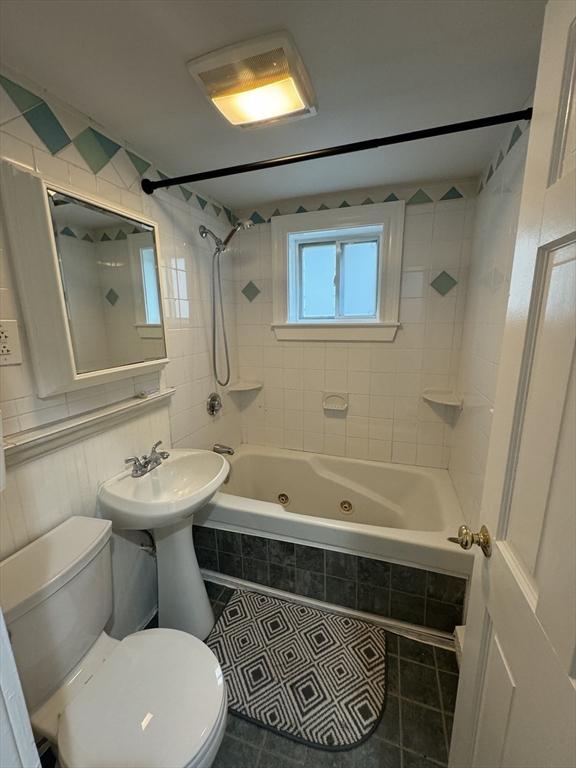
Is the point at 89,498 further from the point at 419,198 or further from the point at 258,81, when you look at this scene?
the point at 419,198

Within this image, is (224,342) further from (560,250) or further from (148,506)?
(560,250)

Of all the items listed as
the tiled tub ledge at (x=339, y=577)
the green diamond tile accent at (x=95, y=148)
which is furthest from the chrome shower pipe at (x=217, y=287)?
the tiled tub ledge at (x=339, y=577)

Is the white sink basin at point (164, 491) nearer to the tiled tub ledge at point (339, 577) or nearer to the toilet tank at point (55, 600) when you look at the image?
the toilet tank at point (55, 600)

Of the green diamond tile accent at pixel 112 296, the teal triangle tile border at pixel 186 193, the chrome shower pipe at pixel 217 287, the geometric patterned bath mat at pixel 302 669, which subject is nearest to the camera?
the geometric patterned bath mat at pixel 302 669

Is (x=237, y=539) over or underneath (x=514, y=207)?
underneath

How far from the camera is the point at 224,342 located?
89.2 inches

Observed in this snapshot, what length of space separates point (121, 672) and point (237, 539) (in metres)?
0.79

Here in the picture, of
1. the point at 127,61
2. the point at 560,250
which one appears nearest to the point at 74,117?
the point at 127,61

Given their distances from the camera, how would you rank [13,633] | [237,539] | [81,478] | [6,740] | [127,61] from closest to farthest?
[6,740]
[13,633]
[127,61]
[81,478]
[237,539]

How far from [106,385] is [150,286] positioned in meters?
0.52

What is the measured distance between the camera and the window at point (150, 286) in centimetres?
147

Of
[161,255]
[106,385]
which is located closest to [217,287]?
[161,255]

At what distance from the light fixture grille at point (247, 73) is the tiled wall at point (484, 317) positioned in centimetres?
93

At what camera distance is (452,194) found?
184 cm
